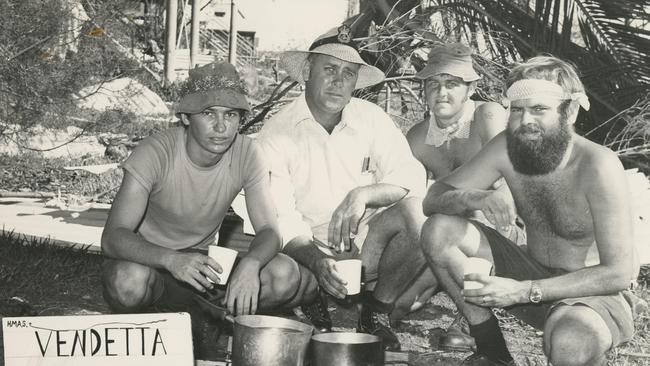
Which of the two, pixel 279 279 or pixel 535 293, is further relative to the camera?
pixel 279 279

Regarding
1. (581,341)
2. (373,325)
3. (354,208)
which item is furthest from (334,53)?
(581,341)

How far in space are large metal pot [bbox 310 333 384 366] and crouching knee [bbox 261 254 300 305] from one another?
0.64m

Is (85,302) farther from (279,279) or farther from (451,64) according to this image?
(451,64)

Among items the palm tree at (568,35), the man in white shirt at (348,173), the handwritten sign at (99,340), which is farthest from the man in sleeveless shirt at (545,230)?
the palm tree at (568,35)

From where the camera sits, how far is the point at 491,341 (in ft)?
12.8

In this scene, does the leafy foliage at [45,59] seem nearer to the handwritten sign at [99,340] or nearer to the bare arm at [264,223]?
the bare arm at [264,223]

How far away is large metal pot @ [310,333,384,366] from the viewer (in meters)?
3.26

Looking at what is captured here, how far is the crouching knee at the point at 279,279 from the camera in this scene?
13.1 ft

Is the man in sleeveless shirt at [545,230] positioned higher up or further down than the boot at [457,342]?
higher up

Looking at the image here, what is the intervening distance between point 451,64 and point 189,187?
1703 millimetres

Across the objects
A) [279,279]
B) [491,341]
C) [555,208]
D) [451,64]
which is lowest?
[491,341]

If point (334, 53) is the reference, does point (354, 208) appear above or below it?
below

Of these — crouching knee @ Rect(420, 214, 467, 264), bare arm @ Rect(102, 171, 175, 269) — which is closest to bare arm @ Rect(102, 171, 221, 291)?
bare arm @ Rect(102, 171, 175, 269)

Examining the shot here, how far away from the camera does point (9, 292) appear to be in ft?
15.8
